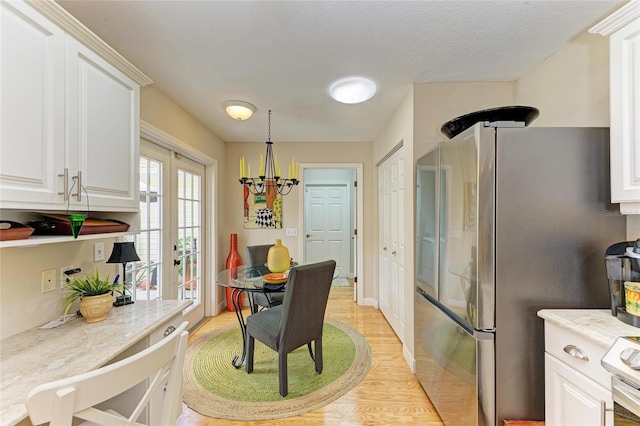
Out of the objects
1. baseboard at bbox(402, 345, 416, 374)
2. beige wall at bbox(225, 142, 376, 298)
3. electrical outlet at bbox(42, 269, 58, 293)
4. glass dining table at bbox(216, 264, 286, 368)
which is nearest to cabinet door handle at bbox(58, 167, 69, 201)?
electrical outlet at bbox(42, 269, 58, 293)

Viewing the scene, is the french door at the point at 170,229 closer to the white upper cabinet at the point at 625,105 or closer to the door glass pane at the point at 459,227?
the door glass pane at the point at 459,227

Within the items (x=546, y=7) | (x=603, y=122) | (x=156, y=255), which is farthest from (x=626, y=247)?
(x=156, y=255)

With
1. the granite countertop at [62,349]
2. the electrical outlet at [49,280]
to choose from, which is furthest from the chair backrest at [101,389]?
the electrical outlet at [49,280]

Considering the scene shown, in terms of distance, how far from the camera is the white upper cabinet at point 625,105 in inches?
43.6

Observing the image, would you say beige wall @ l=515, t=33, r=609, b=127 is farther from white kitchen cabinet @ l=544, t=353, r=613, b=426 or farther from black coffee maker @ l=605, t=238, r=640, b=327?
white kitchen cabinet @ l=544, t=353, r=613, b=426

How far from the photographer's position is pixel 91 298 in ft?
4.12

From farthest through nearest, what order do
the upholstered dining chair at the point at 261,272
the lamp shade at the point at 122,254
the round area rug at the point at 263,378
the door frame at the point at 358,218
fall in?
1. the door frame at the point at 358,218
2. the upholstered dining chair at the point at 261,272
3. the round area rug at the point at 263,378
4. the lamp shade at the point at 122,254

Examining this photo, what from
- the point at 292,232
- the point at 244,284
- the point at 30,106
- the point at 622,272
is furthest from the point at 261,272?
Answer: the point at 622,272

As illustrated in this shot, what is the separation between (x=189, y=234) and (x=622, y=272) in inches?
134

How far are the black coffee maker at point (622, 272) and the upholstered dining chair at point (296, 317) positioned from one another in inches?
57.4

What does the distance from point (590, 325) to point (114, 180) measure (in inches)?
91.9

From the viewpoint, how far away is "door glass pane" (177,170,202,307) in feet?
9.27

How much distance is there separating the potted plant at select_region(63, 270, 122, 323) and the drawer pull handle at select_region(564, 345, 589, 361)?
→ 2126 millimetres

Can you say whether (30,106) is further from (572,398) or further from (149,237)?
(572,398)
